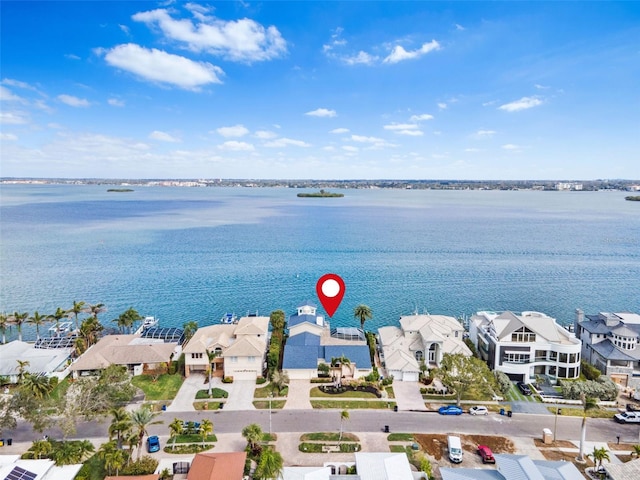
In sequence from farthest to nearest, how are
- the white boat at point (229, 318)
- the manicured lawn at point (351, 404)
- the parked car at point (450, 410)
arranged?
the white boat at point (229, 318)
the manicured lawn at point (351, 404)
the parked car at point (450, 410)

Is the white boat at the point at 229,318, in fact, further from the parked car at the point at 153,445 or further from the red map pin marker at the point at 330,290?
the red map pin marker at the point at 330,290

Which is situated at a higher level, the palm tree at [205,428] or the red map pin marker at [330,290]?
the red map pin marker at [330,290]

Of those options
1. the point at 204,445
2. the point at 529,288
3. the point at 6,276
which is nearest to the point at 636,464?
the point at 204,445

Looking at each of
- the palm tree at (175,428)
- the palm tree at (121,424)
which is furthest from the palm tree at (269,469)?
the palm tree at (121,424)

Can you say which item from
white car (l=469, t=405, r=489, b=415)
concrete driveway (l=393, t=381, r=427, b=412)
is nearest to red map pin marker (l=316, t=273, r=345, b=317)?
concrete driveway (l=393, t=381, r=427, b=412)

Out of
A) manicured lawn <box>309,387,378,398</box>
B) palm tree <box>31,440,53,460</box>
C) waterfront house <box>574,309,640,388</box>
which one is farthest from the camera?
waterfront house <box>574,309,640,388</box>

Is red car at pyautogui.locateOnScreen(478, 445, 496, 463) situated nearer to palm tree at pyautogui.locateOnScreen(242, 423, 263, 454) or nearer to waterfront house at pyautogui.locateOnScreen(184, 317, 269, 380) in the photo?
palm tree at pyautogui.locateOnScreen(242, 423, 263, 454)
